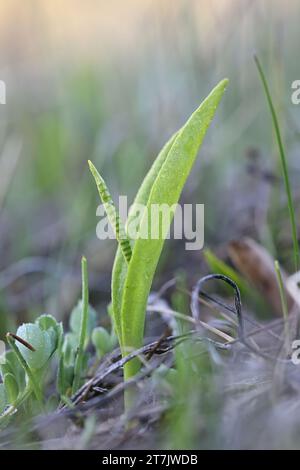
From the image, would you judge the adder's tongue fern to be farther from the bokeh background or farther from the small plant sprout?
the bokeh background

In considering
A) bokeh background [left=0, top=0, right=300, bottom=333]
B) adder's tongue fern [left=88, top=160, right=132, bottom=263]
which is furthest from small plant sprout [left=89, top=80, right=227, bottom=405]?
bokeh background [left=0, top=0, right=300, bottom=333]

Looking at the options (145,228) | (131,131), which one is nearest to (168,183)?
(145,228)

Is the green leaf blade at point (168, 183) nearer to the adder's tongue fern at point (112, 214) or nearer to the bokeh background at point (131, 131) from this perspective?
the adder's tongue fern at point (112, 214)

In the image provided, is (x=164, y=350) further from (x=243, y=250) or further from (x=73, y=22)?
(x=73, y=22)

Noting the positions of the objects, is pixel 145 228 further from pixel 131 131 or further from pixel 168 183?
pixel 131 131

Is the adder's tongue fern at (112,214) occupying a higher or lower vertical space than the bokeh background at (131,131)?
lower

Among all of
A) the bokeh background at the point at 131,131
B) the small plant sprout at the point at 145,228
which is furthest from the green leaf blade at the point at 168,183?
the bokeh background at the point at 131,131

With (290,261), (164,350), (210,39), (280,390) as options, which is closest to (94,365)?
(164,350)
